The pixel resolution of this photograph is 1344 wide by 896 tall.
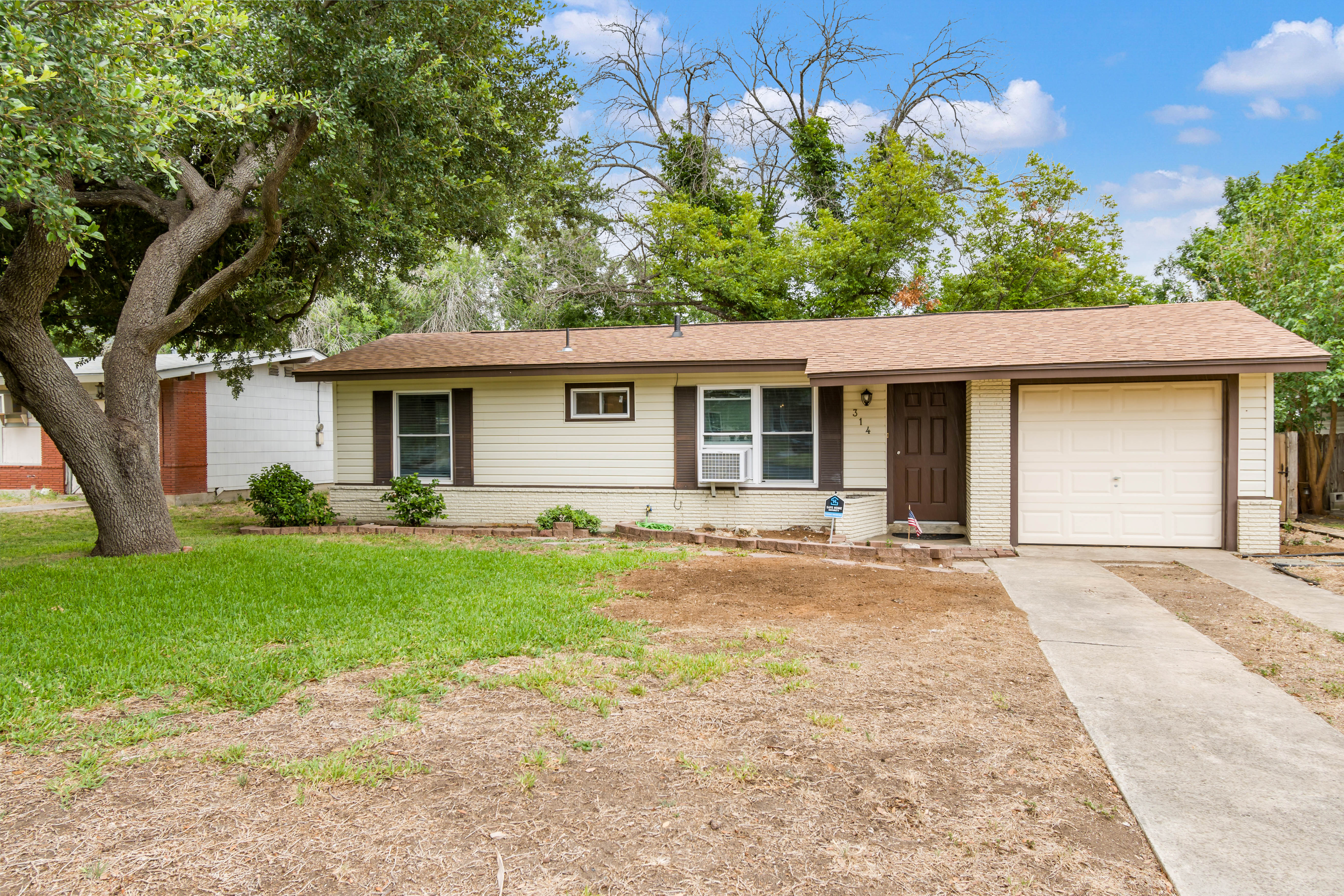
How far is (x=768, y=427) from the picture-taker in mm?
10969

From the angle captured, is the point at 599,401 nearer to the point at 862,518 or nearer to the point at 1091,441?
the point at 862,518

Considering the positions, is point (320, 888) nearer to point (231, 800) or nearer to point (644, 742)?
point (231, 800)

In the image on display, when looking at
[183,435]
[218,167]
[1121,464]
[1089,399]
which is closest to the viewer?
[1121,464]

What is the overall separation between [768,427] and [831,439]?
0.91m

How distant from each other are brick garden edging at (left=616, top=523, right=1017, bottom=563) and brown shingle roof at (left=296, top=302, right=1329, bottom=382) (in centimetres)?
212

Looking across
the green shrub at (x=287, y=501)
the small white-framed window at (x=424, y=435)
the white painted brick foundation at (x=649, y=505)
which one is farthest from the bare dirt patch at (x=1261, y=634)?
the green shrub at (x=287, y=501)

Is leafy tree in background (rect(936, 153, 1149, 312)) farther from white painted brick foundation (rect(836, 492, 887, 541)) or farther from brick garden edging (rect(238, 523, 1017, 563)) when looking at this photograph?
brick garden edging (rect(238, 523, 1017, 563))

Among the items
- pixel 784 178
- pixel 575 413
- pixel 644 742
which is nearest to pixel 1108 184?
pixel 784 178

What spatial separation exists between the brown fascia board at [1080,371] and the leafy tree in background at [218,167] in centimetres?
554

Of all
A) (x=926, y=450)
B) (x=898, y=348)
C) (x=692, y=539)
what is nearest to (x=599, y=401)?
(x=692, y=539)

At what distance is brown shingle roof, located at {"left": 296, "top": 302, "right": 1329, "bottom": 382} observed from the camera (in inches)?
352

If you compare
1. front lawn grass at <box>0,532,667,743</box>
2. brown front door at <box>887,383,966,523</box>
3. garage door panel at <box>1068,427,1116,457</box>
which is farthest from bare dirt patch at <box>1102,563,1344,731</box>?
front lawn grass at <box>0,532,667,743</box>

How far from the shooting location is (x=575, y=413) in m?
11.7

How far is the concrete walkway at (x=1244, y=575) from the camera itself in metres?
6.10
